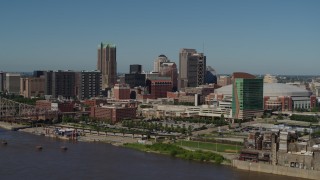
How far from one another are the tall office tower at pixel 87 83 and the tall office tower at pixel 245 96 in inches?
879

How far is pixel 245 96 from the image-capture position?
1663 inches

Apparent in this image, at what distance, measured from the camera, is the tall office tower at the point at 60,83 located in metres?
59.0

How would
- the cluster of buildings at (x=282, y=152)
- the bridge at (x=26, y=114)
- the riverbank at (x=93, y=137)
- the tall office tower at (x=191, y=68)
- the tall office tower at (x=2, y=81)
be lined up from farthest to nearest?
the tall office tower at (x=2, y=81) < the tall office tower at (x=191, y=68) < the bridge at (x=26, y=114) < the riverbank at (x=93, y=137) < the cluster of buildings at (x=282, y=152)

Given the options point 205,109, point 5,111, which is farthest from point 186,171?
point 5,111

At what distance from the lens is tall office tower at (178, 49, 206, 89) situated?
65463mm

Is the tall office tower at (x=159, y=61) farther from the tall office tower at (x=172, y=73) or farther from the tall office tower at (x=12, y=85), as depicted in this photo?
the tall office tower at (x=12, y=85)

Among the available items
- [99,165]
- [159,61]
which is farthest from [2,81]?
[99,165]

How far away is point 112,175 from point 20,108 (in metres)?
26.5

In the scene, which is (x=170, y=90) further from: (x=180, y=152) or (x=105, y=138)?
(x=180, y=152)

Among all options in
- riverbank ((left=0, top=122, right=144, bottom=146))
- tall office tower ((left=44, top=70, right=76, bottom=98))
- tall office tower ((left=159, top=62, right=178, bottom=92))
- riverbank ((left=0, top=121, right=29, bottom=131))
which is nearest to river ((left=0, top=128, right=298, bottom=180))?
riverbank ((left=0, top=122, right=144, bottom=146))

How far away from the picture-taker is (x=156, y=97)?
201 ft

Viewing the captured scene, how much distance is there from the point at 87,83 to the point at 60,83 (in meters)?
3.20

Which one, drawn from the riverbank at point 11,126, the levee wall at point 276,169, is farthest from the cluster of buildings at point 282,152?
the riverbank at point 11,126

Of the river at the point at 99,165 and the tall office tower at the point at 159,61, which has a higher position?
the tall office tower at the point at 159,61
